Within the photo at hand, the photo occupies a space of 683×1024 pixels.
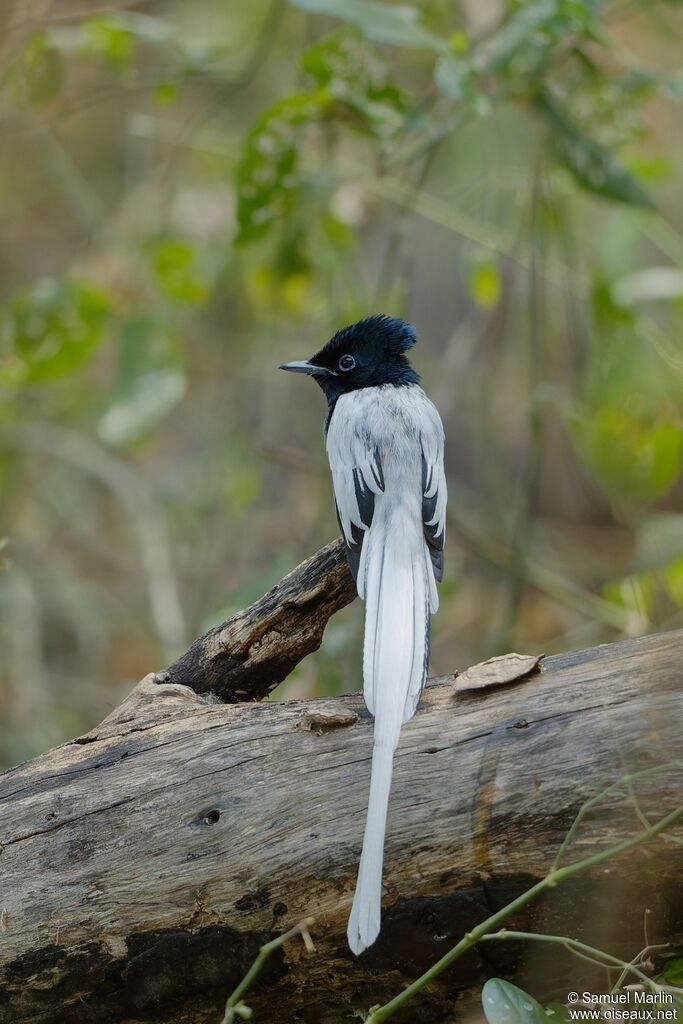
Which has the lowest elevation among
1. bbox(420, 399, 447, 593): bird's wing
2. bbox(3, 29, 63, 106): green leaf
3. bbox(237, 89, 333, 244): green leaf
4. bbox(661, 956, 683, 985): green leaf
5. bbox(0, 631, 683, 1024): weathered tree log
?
bbox(661, 956, 683, 985): green leaf

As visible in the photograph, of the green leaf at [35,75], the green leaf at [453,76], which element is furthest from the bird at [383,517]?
the green leaf at [35,75]

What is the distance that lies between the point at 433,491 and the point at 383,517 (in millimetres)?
161

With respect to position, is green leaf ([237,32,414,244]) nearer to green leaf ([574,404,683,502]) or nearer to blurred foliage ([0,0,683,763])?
blurred foliage ([0,0,683,763])

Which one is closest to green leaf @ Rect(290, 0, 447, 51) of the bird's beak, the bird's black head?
the bird's black head

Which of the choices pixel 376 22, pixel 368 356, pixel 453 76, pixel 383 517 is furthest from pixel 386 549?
pixel 376 22

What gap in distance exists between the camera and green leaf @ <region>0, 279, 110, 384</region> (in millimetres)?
4004

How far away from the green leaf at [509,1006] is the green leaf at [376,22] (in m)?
2.51

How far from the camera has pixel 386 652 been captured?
2121mm

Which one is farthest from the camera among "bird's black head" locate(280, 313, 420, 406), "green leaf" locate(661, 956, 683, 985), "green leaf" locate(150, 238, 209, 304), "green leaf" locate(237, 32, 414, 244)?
"green leaf" locate(150, 238, 209, 304)

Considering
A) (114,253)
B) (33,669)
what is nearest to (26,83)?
(114,253)

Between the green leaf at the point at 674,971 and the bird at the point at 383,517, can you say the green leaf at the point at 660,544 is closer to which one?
the bird at the point at 383,517

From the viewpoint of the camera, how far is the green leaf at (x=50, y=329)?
400cm

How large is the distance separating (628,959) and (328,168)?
331 cm

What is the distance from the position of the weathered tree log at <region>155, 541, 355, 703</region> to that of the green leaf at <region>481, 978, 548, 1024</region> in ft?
3.05
